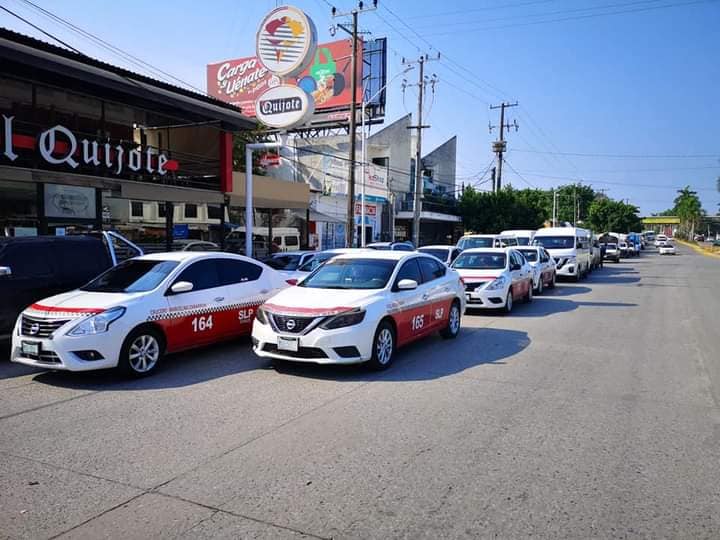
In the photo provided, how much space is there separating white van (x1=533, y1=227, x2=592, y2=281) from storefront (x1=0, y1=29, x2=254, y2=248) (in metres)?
13.2

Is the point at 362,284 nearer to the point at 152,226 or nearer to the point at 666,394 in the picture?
the point at 666,394

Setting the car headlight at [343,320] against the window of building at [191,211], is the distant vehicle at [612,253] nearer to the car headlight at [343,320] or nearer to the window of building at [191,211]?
the window of building at [191,211]

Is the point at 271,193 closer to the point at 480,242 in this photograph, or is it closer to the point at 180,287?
the point at 480,242

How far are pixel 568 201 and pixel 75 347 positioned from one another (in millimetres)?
93846

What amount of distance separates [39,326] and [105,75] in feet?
31.8

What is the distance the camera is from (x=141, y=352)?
24.0 feet

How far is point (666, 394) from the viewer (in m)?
6.70

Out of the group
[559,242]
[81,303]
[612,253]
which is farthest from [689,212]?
[81,303]

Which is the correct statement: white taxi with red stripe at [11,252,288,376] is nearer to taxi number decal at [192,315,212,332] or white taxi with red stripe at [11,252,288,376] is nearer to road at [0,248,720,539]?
taxi number decal at [192,315,212,332]

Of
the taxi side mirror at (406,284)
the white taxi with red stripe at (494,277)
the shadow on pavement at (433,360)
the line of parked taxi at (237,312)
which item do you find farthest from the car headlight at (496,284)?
the taxi side mirror at (406,284)

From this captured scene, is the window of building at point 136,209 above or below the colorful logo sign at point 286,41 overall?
below

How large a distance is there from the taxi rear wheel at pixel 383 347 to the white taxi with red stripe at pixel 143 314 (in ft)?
8.40

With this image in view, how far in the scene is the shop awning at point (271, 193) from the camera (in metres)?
22.0

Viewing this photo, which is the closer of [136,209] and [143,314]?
[143,314]
